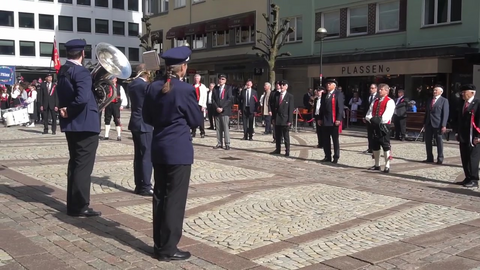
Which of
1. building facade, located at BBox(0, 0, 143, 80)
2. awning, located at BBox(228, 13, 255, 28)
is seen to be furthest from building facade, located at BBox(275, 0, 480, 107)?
building facade, located at BBox(0, 0, 143, 80)

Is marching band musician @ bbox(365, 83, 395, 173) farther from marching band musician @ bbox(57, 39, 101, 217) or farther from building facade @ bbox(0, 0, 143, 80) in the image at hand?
building facade @ bbox(0, 0, 143, 80)

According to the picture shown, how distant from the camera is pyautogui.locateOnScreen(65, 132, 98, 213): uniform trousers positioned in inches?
242

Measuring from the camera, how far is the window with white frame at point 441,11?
21.0 meters

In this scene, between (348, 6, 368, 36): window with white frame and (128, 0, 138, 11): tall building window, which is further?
(128, 0, 138, 11): tall building window

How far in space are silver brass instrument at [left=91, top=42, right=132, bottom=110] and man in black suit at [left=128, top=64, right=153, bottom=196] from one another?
3.06 feet

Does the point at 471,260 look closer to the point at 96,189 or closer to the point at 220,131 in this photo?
the point at 96,189

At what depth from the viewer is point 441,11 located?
21.6 meters

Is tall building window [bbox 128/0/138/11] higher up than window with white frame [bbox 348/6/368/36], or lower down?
higher up

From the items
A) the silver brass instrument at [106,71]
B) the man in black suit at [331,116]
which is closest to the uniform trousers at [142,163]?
the silver brass instrument at [106,71]

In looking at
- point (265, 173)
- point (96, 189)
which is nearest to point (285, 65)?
point (265, 173)

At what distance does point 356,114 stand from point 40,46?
152 ft

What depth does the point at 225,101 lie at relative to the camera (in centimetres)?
1380

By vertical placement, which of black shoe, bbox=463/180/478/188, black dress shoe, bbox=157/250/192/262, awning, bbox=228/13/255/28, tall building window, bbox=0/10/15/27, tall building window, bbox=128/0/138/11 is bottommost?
black dress shoe, bbox=157/250/192/262

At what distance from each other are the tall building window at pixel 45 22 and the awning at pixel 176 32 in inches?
1016
